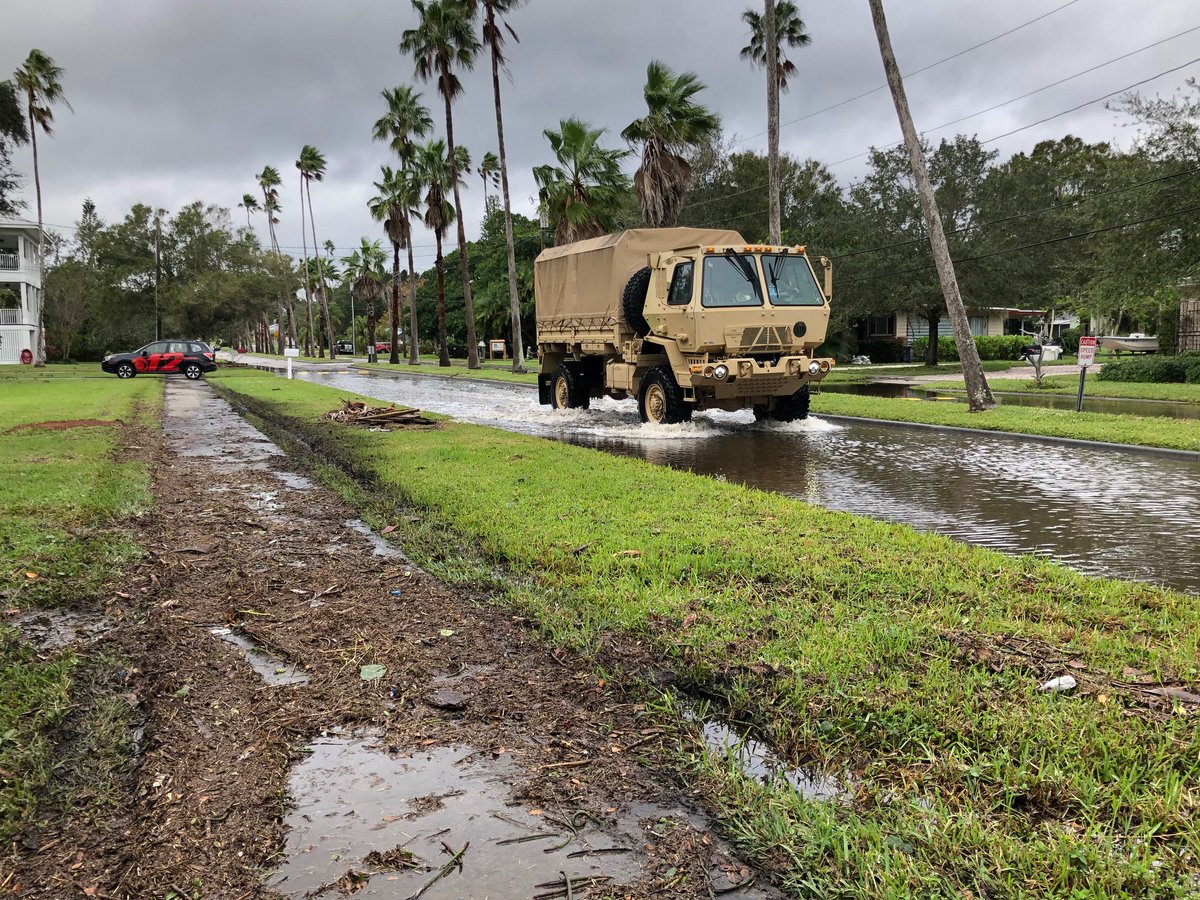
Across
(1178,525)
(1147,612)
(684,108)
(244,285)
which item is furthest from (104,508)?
(244,285)

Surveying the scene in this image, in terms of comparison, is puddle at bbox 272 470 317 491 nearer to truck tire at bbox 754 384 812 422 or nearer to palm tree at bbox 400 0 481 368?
truck tire at bbox 754 384 812 422

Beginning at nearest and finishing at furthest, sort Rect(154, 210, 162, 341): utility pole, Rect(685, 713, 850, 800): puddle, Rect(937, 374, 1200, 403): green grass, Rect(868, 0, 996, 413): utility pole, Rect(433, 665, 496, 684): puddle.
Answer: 1. Rect(685, 713, 850, 800): puddle
2. Rect(433, 665, 496, 684): puddle
3. Rect(868, 0, 996, 413): utility pole
4. Rect(937, 374, 1200, 403): green grass
5. Rect(154, 210, 162, 341): utility pole

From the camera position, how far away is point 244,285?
63375mm

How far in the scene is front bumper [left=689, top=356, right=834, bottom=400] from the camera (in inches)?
534

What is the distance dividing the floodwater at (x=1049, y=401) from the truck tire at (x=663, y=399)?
819 centimetres

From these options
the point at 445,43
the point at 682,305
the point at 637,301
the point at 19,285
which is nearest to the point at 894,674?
the point at 682,305

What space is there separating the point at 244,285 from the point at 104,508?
2394 inches

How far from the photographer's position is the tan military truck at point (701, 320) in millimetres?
13664

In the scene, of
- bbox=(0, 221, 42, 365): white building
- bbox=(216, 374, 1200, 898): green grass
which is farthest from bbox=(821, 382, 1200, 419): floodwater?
bbox=(0, 221, 42, 365): white building

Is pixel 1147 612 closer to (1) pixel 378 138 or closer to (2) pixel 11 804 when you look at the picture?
(2) pixel 11 804

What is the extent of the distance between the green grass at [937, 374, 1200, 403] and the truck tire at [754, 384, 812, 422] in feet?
32.1

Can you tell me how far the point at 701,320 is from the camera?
1345 cm

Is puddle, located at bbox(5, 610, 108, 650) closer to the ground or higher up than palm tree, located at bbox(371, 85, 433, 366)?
closer to the ground

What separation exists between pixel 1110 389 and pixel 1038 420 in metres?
10.1
